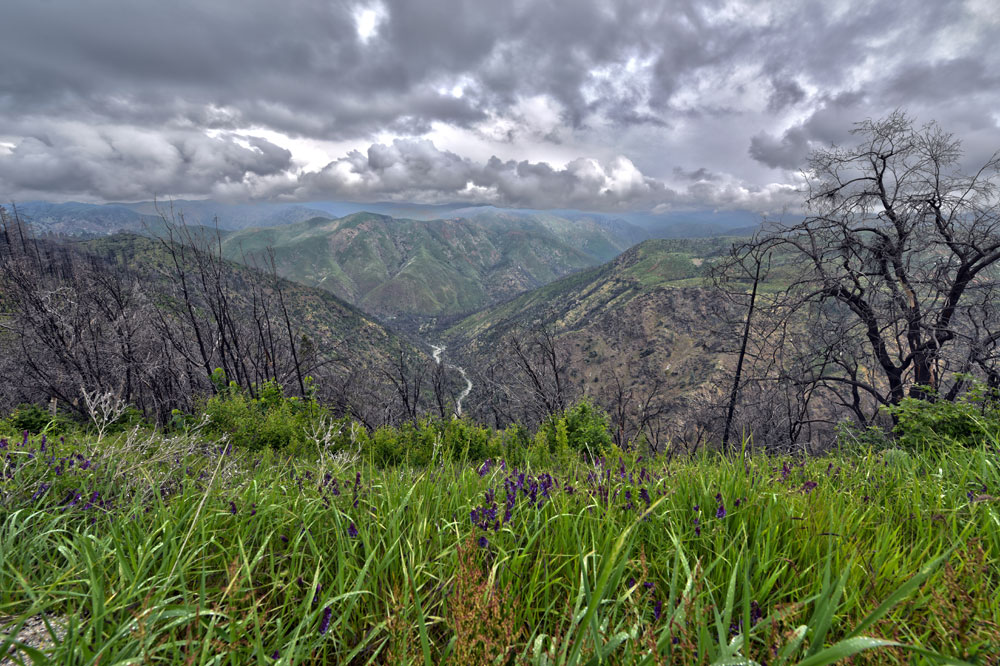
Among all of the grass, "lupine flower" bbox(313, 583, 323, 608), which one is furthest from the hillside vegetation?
A: "lupine flower" bbox(313, 583, 323, 608)

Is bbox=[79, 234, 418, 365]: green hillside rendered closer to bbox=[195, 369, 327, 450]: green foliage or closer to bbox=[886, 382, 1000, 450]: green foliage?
bbox=[195, 369, 327, 450]: green foliage

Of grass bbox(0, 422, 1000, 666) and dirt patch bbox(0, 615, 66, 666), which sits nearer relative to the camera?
grass bbox(0, 422, 1000, 666)

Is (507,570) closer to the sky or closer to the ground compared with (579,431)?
closer to the sky

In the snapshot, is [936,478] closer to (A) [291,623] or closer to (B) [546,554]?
(B) [546,554]

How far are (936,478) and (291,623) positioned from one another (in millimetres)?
4562

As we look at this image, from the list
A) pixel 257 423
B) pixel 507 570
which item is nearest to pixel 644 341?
pixel 257 423

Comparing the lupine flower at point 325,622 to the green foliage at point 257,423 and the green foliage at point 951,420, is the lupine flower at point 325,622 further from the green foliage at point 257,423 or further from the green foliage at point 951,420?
the green foliage at point 257,423

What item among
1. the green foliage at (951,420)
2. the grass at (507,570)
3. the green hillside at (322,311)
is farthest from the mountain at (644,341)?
the grass at (507,570)

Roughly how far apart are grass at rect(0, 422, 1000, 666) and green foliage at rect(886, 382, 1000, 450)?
2.43 meters

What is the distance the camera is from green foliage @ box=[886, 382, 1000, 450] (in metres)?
4.64

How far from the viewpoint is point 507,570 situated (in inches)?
80.4

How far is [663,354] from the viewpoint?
124m

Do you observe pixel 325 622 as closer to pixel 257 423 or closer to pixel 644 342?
pixel 257 423

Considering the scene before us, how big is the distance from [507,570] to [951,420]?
663 centimetres
